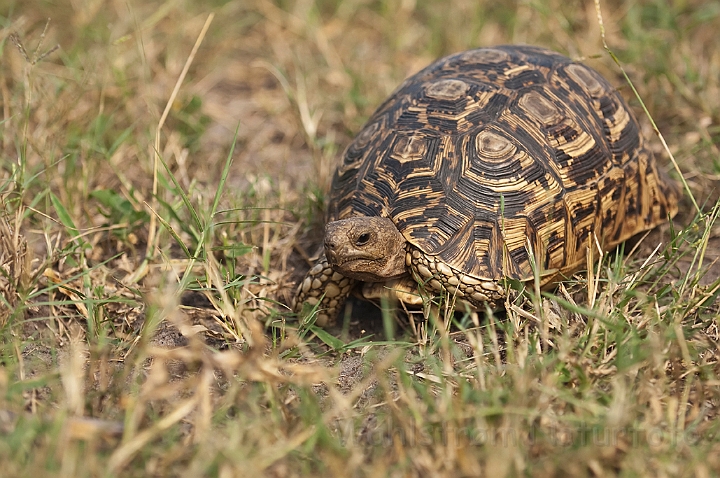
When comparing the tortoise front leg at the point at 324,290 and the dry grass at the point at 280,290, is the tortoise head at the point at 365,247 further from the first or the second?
the dry grass at the point at 280,290

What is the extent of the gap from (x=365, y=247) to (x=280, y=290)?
0.70m

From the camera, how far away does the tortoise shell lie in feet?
9.18

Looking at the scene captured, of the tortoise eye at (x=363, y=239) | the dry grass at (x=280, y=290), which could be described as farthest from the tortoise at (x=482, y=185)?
the dry grass at (x=280, y=290)

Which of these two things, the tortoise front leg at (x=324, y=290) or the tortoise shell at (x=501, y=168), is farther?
the tortoise front leg at (x=324, y=290)

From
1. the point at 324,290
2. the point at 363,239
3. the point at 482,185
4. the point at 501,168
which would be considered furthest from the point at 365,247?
the point at 501,168

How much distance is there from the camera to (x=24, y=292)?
2395 mm

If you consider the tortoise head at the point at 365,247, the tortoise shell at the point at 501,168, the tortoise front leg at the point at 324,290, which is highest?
the tortoise shell at the point at 501,168

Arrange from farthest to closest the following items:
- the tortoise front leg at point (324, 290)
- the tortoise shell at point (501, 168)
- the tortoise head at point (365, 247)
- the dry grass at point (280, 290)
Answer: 1. the tortoise front leg at point (324, 290)
2. the tortoise shell at point (501, 168)
3. the tortoise head at point (365, 247)
4. the dry grass at point (280, 290)

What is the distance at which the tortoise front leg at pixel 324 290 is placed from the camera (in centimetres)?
291

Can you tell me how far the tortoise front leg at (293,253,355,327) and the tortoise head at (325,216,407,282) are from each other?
0.12 metres

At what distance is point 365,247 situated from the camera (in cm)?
268

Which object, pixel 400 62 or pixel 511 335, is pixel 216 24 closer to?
pixel 400 62

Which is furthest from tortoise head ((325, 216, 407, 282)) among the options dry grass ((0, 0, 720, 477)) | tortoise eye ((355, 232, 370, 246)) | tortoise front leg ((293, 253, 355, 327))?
dry grass ((0, 0, 720, 477))

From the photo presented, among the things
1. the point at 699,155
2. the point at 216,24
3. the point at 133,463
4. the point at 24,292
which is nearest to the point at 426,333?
the point at 133,463
